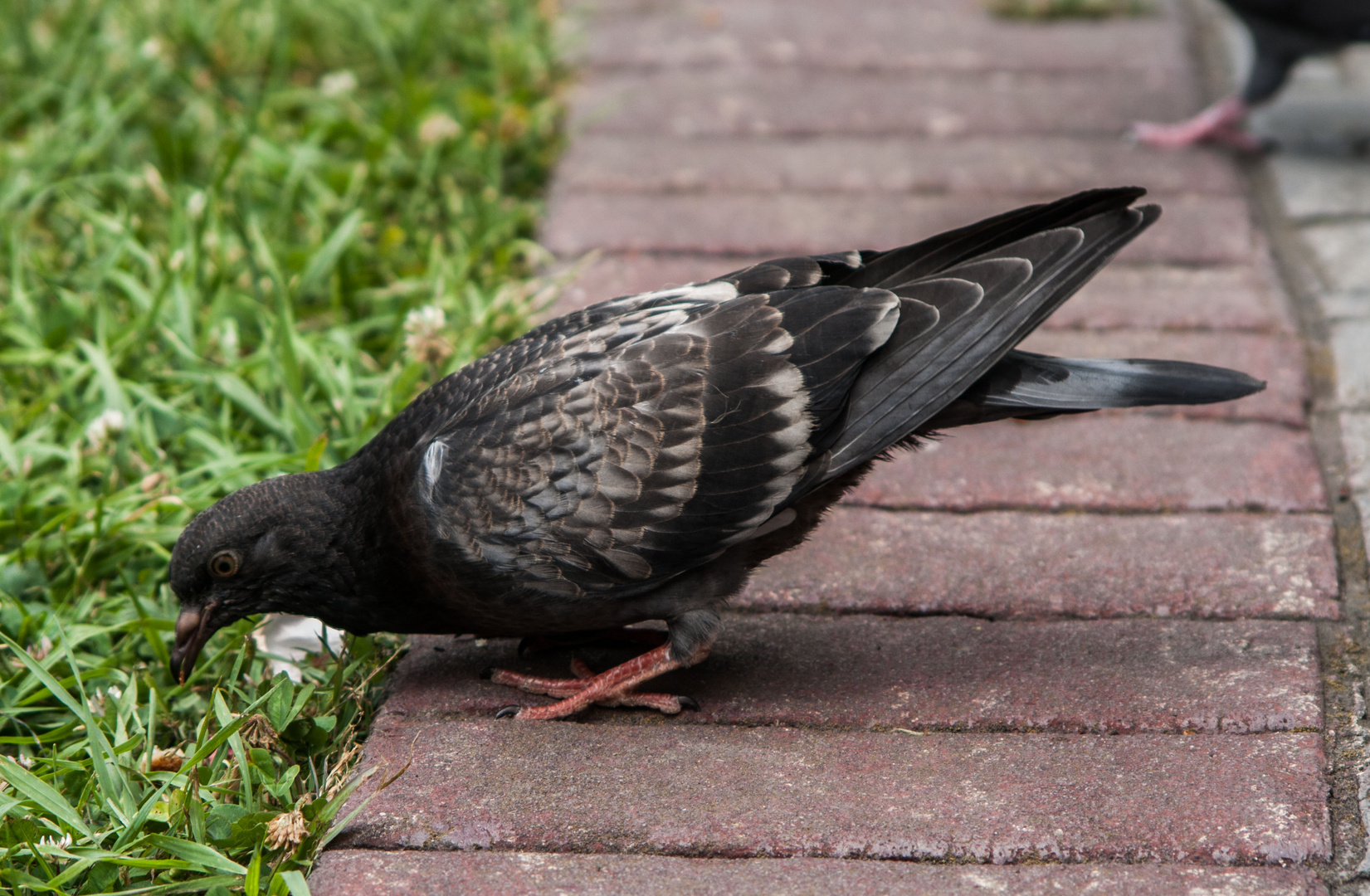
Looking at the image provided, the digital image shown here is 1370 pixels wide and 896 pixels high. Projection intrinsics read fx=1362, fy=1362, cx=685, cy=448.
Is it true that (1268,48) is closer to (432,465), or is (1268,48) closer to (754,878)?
(432,465)

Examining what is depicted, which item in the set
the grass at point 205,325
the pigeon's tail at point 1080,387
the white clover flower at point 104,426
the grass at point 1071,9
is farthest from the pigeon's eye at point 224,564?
the grass at point 1071,9

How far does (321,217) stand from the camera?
14.0 ft

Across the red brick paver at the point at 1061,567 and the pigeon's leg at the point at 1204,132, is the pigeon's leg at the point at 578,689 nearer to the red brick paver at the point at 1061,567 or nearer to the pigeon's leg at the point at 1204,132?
the red brick paver at the point at 1061,567

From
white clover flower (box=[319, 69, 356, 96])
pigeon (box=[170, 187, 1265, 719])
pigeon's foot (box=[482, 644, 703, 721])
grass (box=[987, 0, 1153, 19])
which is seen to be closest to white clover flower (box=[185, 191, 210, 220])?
white clover flower (box=[319, 69, 356, 96])

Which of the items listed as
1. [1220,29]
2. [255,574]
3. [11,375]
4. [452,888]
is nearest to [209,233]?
[11,375]

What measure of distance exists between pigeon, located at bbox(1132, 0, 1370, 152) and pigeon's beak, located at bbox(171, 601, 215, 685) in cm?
368

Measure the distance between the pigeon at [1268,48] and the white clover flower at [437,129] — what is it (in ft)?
7.96

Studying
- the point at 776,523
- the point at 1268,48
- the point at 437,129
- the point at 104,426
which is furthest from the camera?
the point at 1268,48

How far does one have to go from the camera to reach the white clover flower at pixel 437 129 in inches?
184

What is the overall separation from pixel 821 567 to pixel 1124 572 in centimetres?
67

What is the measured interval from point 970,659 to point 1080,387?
591 millimetres

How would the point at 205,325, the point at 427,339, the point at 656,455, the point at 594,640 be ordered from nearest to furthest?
the point at 656,455, the point at 594,640, the point at 427,339, the point at 205,325

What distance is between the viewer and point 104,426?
10.8 ft

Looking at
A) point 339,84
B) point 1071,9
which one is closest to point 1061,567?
point 339,84
